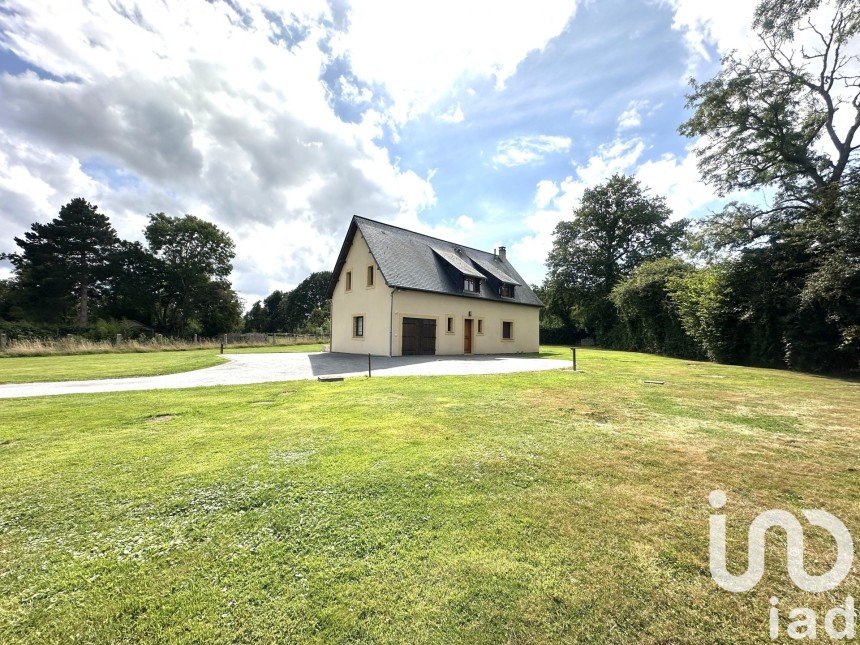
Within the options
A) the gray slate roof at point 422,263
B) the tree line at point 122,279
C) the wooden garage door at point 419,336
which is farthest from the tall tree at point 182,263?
the wooden garage door at point 419,336

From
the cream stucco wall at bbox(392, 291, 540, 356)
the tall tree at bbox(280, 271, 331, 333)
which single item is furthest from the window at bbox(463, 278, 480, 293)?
the tall tree at bbox(280, 271, 331, 333)

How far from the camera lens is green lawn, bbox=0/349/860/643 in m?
1.81

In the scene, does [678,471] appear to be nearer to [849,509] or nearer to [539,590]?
[849,509]

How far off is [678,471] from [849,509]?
1.16m

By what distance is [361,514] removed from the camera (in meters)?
2.79

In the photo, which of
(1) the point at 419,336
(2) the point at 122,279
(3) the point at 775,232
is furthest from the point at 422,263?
(2) the point at 122,279

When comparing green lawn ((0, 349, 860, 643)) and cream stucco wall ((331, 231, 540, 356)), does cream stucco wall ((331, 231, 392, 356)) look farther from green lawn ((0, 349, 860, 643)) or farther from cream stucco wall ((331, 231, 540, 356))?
green lawn ((0, 349, 860, 643))

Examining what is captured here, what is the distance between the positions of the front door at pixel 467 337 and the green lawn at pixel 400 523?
1541cm

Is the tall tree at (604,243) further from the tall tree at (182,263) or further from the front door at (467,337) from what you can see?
the tall tree at (182,263)

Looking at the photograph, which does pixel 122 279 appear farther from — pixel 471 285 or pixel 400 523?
pixel 400 523

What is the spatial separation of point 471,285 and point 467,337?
11.1 feet

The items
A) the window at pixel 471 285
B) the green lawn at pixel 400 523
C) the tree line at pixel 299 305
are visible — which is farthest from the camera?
the tree line at pixel 299 305

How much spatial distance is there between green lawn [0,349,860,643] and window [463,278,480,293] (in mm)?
16158

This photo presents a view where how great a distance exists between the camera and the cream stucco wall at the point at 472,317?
1816 centimetres
